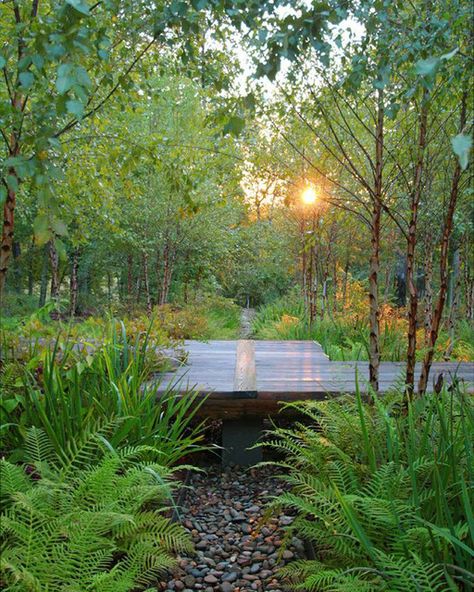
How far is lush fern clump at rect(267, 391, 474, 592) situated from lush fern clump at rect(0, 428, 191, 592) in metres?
0.62

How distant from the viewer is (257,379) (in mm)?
4398

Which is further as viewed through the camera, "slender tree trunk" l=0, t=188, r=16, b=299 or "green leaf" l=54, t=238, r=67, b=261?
"slender tree trunk" l=0, t=188, r=16, b=299

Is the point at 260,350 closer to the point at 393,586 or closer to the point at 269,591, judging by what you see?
the point at 269,591

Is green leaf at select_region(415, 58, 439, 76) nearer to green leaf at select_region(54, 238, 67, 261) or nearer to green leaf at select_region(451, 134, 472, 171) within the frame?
green leaf at select_region(451, 134, 472, 171)

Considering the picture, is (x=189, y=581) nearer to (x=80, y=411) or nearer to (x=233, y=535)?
(x=233, y=535)

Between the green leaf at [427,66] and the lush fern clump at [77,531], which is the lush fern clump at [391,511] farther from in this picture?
the green leaf at [427,66]

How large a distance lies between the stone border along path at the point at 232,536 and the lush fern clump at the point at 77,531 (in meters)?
0.20

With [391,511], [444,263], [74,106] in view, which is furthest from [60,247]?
[444,263]

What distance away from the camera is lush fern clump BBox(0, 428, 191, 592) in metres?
1.71

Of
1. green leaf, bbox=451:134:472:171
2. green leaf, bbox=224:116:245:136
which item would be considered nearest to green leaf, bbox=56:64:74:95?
green leaf, bbox=224:116:245:136

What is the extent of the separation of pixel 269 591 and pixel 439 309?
5.63ft

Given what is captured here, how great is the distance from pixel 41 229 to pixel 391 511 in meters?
1.60

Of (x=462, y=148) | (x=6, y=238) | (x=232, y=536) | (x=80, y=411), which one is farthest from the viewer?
(x=232, y=536)

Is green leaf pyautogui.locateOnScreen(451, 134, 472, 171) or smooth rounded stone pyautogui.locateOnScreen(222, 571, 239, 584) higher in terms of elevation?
green leaf pyautogui.locateOnScreen(451, 134, 472, 171)
